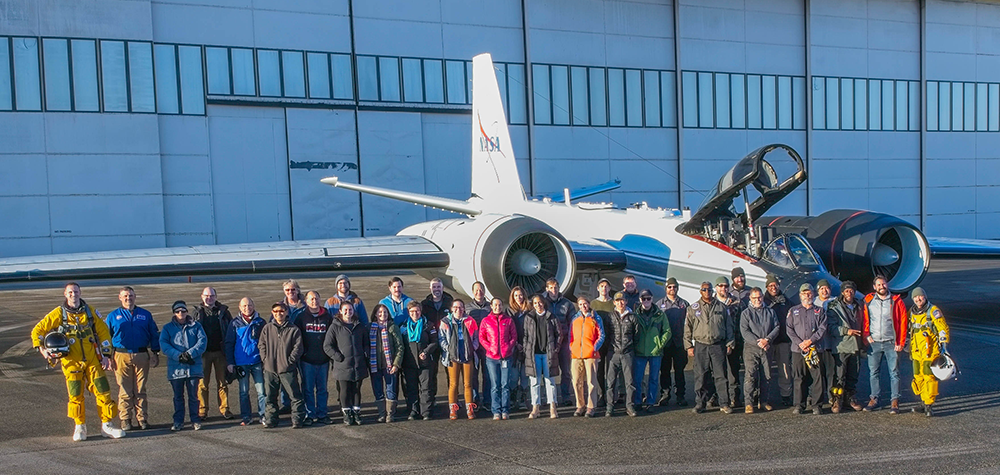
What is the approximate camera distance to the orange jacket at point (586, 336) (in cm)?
927

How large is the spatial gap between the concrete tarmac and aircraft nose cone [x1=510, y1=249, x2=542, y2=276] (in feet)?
10.9

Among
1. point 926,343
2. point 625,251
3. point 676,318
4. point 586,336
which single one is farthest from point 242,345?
point 625,251

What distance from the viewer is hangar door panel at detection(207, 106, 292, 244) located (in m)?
28.6

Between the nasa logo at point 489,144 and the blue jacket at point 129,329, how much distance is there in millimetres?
10699

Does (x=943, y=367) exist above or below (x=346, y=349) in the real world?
below

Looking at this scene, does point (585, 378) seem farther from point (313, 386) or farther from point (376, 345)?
point (313, 386)

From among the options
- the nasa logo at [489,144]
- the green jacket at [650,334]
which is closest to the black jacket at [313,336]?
the green jacket at [650,334]

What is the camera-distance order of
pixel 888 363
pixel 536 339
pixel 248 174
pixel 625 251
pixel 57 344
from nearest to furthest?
1. pixel 57 344
2. pixel 888 363
3. pixel 536 339
4. pixel 625 251
5. pixel 248 174

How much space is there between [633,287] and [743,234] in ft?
9.51

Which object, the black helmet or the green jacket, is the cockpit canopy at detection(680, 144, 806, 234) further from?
the black helmet

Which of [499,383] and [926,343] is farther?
[499,383]

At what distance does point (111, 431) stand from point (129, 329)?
1.05 meters

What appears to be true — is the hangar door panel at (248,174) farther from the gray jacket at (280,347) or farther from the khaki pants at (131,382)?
the gray jacket at (280,347)

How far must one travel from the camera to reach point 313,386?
9188 millimetres
